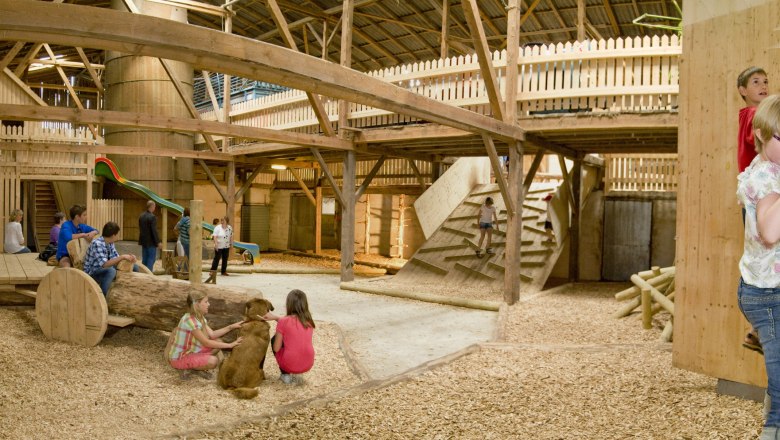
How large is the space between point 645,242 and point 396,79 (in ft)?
24.3

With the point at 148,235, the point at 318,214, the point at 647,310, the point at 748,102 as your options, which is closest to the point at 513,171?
the point at 647,310

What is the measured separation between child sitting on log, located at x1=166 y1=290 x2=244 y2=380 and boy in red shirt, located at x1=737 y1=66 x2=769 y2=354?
4.07m

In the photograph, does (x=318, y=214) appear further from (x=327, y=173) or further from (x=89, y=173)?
(x=327, y=173)

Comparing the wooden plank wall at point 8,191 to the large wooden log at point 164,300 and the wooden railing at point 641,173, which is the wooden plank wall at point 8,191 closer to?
the large wooden log at point 164,300

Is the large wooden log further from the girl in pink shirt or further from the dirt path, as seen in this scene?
the dirt path

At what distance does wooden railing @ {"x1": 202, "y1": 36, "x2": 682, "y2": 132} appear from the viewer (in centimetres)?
895

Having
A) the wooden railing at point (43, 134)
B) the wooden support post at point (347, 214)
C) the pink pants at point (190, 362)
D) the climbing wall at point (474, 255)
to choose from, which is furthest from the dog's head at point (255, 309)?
the wooden railing at point (43, 134)

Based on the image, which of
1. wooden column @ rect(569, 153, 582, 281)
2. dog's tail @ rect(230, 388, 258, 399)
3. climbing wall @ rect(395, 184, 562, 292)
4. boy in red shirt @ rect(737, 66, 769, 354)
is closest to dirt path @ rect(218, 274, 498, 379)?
dog's tail @ rect(230, 388, 258, 399)

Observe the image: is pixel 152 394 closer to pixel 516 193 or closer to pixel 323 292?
pixel 323 292

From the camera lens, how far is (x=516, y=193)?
9.88 m

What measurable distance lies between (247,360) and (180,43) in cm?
271

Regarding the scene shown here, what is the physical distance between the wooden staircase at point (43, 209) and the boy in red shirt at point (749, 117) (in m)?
17.9

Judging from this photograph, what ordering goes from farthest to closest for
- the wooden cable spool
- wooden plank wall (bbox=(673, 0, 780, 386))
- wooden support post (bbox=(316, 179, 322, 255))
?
wooden support post (bbox=(316, 179, 322, 255)) → the wooden cable spool → wooden plank wall (bbox=(673, 0, 780, 386))

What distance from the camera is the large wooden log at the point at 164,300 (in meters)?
5.88
